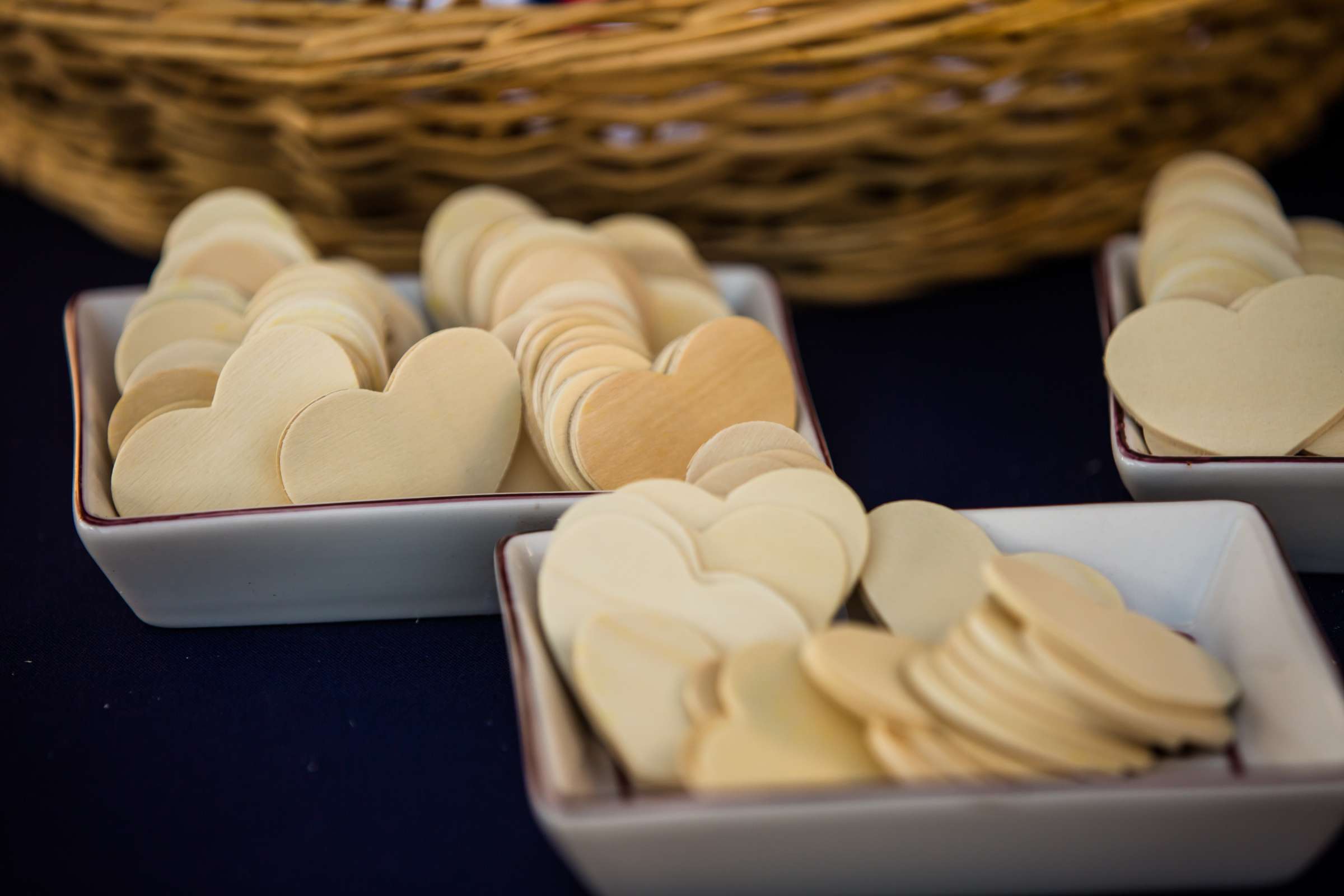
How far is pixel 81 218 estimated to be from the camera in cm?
112

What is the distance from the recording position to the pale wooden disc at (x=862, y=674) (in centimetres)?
50

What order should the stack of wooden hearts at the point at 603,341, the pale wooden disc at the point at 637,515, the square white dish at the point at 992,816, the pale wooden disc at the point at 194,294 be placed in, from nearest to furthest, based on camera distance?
the square white dish at the point at 992,816
the pale wooden disc at the point at 637,515
the stack of wooden hearts at the point at 603,341
the pale wooden disc at the point at 194,294

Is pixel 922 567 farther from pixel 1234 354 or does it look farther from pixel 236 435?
pixel 236 435

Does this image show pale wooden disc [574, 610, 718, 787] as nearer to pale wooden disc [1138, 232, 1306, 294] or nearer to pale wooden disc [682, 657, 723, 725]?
pale wooden disc [682, 657, 723, 725]

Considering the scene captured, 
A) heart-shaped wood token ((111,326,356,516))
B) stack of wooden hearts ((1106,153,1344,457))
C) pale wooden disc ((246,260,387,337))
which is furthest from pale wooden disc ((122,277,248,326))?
stack of wooden hearts ((1106,153,1344,457))

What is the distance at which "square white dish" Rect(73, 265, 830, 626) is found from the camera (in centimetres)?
63

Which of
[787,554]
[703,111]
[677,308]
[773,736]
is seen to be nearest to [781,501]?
[787,554]

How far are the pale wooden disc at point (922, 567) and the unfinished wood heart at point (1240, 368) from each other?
15cm

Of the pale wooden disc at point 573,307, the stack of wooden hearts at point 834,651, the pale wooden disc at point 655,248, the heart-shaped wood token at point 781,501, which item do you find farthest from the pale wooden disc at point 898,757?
the pale wooden disc at point 655,248

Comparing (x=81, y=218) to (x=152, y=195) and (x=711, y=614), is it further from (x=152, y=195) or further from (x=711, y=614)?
(x=711, y=614)

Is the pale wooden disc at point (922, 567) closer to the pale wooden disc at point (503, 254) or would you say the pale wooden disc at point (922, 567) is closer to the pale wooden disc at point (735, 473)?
the pale wooden disc at point (735, 473)

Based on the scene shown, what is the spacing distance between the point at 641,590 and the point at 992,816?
7.3 inches

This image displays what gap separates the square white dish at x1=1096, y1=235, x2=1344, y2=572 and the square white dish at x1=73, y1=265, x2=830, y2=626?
0.58ft

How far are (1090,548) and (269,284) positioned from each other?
0.53m
